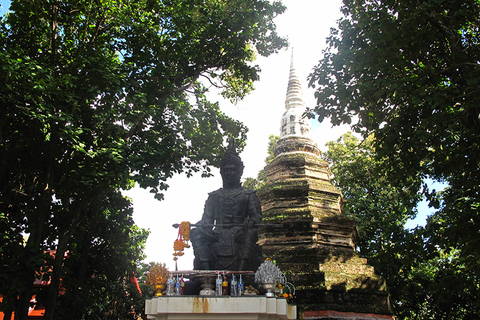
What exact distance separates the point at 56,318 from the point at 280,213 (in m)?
7.65

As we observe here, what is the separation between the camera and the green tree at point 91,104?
9055 millimetres

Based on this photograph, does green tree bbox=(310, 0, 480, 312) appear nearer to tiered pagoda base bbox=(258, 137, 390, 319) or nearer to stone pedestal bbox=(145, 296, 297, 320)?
tiered pagoda base bbox=(258, 137, 390, 319)

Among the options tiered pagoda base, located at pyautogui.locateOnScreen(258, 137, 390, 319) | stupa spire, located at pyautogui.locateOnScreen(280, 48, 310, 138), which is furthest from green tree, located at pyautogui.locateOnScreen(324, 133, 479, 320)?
stupa spire, located at pyautogui.locateOnScreen(280, 48, 310, 138)

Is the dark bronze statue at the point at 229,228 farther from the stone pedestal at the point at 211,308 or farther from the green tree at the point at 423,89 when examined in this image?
the green tree at the point at 423,89

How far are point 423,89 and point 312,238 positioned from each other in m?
6.90

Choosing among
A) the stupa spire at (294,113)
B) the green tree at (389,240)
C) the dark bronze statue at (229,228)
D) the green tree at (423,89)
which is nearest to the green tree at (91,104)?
the dark bronze statue at (229,228)

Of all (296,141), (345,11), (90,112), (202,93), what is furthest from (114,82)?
(296,141)

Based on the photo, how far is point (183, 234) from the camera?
7.44 m

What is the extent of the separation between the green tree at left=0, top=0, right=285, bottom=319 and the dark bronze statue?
2.16m

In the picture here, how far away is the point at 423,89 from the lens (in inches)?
316

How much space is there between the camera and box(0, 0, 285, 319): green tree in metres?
9.05

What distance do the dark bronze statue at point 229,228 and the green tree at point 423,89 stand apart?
2.97 metres

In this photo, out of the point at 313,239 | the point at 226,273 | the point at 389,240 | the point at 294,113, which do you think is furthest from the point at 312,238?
the point at 226,273

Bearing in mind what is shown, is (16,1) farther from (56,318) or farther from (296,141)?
(296,141)
